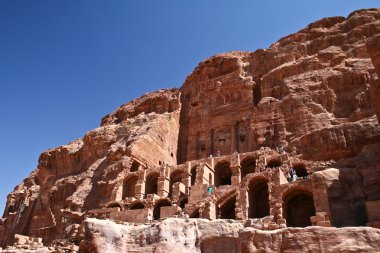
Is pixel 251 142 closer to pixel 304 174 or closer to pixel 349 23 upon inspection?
pixel 304 174

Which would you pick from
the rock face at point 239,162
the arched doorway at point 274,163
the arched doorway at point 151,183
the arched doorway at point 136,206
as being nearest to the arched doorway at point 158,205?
the rock face at point 239,162

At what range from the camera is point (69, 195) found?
54.0 metres

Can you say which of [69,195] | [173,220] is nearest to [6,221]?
[69,195]

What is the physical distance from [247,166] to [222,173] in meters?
3.62

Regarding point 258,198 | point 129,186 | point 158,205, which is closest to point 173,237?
point 258,198

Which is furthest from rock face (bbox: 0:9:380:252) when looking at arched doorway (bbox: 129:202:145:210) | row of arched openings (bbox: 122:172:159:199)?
arched doorway (bbox: 129:202:145:210)

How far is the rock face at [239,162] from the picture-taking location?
16625 millimetres

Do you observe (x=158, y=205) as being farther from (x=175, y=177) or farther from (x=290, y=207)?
(x=290, y=207)

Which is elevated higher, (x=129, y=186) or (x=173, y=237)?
(x=129, y=186)

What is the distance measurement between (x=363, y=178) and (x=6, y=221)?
5671cm

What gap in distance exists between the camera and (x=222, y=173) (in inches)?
1774

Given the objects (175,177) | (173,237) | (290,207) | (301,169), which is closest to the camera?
(173,237)

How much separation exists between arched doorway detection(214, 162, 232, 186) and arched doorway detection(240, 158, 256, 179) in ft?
6.29

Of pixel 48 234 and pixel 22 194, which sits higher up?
pixel 22 194
